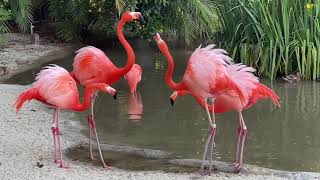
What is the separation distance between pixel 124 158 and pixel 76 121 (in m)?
1.84

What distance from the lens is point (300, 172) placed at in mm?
5164

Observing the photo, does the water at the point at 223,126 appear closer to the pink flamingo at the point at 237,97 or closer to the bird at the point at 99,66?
the pink flamingo at the point at 237,97

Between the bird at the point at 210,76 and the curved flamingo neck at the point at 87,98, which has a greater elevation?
the bird at the point at 210,76

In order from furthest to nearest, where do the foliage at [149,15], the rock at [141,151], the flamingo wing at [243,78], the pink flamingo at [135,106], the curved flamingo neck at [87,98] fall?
the foliage at [149,15], the pink flamingo at [135,106], the rock at [141,151], the curved flamingo neck at [87,98], the flamingo wing at [243,78]

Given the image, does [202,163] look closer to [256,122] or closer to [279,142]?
[279,142]

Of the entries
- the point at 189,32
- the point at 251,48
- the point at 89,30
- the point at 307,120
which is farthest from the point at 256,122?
the point at 89,30

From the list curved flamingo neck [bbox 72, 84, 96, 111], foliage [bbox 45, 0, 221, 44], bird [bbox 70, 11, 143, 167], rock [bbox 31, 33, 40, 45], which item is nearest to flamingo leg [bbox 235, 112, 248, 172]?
bird [bbox 70, 11, 143, 167]

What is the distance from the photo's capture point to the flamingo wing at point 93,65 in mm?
5887

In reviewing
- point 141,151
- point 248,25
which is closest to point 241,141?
point 141,151

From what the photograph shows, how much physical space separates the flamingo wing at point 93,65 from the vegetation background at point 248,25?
5.06 metres

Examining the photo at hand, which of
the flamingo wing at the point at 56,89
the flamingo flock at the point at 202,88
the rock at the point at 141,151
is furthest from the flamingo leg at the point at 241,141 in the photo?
the flamingo wing at the point at 56,89

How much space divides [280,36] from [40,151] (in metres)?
5.83

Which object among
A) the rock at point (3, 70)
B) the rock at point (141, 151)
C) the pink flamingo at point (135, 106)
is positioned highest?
the rock at point (3, 70)

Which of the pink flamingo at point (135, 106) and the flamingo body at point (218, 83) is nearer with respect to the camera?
the flamingo body at point (218, 83)
